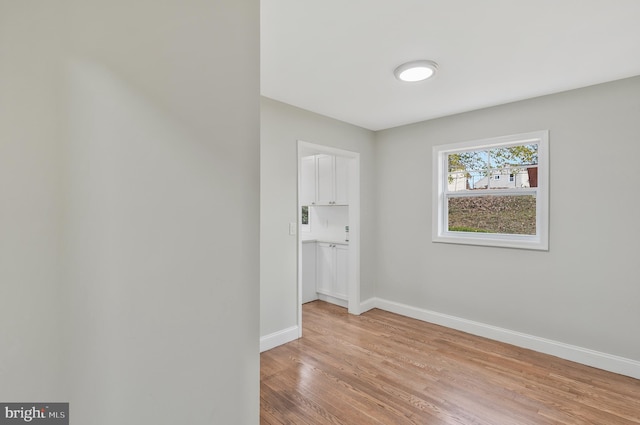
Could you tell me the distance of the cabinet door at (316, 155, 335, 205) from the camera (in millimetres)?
4477

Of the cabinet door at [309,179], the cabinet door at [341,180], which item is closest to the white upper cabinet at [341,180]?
the cabinet door at [341,180]

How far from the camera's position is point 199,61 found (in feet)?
3.47

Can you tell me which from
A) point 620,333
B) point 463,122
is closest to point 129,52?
point 463,122

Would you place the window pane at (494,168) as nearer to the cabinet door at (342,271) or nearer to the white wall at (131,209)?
the cabinet door at (342,271)

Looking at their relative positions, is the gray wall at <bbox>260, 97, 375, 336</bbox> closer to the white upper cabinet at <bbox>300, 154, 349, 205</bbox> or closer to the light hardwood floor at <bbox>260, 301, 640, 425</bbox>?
the light hardwood floor at <bbox>260, 301, 640, 425</bbox>

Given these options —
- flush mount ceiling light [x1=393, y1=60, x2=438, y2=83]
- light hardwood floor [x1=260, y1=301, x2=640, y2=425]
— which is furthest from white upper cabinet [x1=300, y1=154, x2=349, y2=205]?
light hardwood floor [x1=260, y1=301, x2=640, y2=425]

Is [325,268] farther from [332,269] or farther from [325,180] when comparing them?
[325,180]

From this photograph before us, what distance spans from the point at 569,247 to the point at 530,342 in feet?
3.25

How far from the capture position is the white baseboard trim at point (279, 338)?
9.95 ft

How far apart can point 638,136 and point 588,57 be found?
0.89m

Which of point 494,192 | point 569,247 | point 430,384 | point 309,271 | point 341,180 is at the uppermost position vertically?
point 341,180

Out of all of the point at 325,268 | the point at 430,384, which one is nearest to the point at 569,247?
the point at 430,384

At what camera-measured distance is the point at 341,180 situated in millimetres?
4371

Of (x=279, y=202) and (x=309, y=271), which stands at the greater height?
(x=279, y=202)
